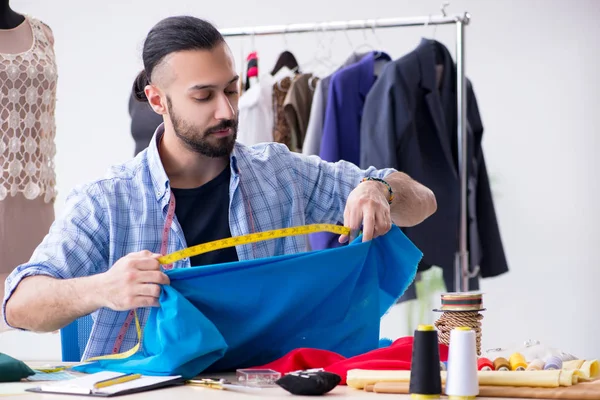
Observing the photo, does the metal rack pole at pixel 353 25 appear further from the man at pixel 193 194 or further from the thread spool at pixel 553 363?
the thread spool at pixel 553 363

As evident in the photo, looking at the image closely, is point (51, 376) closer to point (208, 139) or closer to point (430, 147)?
point (208, 139)

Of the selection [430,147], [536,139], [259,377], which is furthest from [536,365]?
[536,139]

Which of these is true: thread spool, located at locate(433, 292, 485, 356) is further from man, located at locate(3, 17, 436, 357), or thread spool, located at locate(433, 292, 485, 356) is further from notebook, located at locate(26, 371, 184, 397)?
notebook, located at locate(26, 371, 184, 397)

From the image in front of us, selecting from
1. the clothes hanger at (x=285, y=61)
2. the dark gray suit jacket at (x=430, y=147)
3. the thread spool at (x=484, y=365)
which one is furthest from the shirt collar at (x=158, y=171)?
the clothes hanger at (x=285, y=61)

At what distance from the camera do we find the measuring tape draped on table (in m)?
1.95

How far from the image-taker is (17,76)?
9.78ft

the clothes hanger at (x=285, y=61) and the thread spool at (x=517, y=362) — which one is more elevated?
the clothes hanger at (x=285, y=61)

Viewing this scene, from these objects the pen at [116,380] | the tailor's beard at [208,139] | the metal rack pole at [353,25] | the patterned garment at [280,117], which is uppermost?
the metal rack pole at [353,25]

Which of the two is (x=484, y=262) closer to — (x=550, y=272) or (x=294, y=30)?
Answer: (x=550, y=272)

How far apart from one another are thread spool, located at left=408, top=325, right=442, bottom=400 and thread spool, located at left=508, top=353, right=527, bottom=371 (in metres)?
0.37

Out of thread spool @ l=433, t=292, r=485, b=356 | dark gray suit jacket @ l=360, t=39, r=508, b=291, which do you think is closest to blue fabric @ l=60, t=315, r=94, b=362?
thread spool @ l=433, t=292, r=485, b=356

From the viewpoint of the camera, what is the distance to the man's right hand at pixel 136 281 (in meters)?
1.80

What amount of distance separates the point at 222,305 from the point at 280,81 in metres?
2.55

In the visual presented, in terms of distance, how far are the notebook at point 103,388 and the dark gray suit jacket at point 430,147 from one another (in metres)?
2.38
